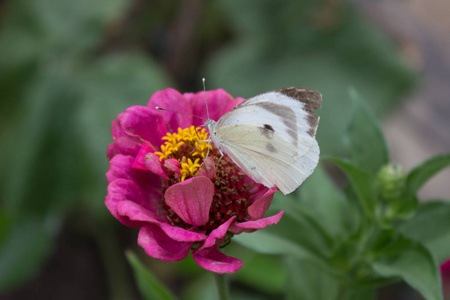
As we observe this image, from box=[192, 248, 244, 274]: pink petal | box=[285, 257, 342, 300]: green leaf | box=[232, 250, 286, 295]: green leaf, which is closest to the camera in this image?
box=[192, 248, 244, 274]: pink petal

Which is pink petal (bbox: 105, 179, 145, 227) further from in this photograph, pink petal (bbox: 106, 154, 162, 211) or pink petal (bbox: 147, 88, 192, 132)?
pink petal (bbox: 147, 88, 192, 132)

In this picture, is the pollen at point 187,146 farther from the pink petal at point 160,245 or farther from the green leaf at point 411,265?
the green leaf at point 411,265

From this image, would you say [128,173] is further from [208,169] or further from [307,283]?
[307,283]

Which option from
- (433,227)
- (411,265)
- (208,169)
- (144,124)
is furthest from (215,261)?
(433,227)

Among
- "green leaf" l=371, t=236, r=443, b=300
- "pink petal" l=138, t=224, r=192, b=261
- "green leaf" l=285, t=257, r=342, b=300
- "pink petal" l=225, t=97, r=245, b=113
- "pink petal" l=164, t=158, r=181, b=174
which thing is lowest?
"green leaf" l=285, t=257, r=342, b=300

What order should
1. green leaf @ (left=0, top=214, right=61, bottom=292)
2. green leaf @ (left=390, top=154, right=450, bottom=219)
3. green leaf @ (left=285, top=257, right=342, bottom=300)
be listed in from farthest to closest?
green leaf @ (left=0, top=214, right=61, bottom=292), green leaf @ (left=285, top=257, right=342, bottom=300), green leaf @ (left=390, top=154, right=450, bottom=219)

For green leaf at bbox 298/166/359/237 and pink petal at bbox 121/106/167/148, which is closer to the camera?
pink petal at bbox 121/106/167/148

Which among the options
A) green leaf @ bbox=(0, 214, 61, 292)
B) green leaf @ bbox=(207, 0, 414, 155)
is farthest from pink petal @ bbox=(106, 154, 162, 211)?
green leaf @ bbox=(207, 0, 414, 155)
